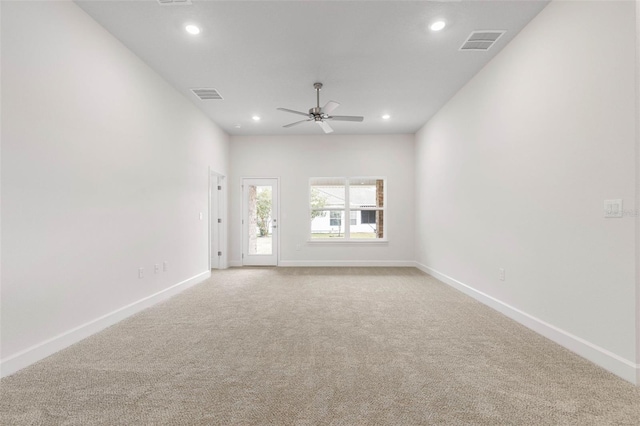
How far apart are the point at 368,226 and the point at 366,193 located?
2.51 feet

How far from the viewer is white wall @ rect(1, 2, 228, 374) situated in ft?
7.46

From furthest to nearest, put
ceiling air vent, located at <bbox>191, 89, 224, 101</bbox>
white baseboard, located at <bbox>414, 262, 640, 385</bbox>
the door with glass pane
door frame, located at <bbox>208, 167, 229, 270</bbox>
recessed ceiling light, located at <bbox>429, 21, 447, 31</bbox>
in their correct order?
the door with glass pane → door frame, located at <bbox>208, 167, 229, 270</bbox> → ceiling air vent, located at <bbox>191, 89, 224, 101</bbox> → recessed ceiling light, located at <bbox>429, 21, 447, 31</bbox> → white baseboard, located at <bbox>414, 262, 640, 385</bbox>

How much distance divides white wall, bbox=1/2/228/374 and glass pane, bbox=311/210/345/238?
3569 millimetres

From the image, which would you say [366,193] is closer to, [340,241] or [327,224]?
[327,224]

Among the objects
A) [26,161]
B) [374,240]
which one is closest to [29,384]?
[26,161]

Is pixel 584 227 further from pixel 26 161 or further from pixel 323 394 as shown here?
pixel 26 161

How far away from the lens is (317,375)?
7.06 feet

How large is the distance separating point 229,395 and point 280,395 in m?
0.30

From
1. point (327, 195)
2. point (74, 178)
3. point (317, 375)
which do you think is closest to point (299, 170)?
point (327, 195)

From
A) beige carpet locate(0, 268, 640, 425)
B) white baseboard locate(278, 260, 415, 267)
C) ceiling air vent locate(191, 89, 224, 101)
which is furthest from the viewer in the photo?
white baseboard locate(278, 260, 415, 267)

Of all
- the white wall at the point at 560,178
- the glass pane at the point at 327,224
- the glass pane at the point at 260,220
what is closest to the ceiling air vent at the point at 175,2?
the white wall at the point at 560,178

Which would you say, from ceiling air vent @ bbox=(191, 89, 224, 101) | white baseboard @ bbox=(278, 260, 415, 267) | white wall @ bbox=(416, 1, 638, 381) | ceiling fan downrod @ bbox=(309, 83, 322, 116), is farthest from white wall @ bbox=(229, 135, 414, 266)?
white wall @ bbox=(416, 1, 638, 381)

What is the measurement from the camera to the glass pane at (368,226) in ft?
24.2

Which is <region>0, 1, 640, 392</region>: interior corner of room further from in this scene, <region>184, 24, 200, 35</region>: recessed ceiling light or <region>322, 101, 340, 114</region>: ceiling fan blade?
<region>184, 24, 200, 35</region>: recessed ceiling light
